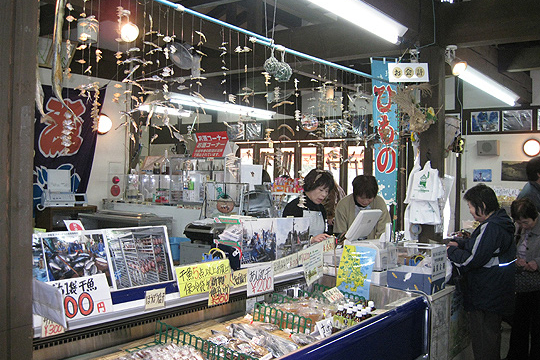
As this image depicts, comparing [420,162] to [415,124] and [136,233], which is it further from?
[136,233]

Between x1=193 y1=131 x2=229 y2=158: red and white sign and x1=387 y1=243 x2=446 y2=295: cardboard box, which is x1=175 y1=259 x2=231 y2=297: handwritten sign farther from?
x1=193 y1=131 x2=229 y2=158: red and white sign

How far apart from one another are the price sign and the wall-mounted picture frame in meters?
8.94

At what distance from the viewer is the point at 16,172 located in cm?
139

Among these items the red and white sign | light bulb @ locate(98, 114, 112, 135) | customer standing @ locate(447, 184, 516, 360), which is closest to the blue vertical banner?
customer standing @ locate(447, 184, 516, 360)

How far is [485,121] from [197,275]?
10.0 metres

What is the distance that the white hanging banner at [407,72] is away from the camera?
5.11m

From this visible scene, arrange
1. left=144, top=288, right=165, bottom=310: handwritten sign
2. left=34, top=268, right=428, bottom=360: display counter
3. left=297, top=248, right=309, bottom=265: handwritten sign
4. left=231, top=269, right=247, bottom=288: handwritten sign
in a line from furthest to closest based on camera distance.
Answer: left=297, top=248, right=309, bottom=265: handwritten sign → left=231, top=269, right=247, bottom=288: handwritten sign → left=144, top=288, right=165, bottom=310: handwritten sign → left=34, top=268, right=428, bottom=360: display counter

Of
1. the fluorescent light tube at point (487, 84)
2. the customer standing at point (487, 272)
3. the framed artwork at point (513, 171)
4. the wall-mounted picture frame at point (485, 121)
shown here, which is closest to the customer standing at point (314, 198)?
the customer standing at point (487, 272)

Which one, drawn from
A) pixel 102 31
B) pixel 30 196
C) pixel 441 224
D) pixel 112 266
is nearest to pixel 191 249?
pixel 112 266

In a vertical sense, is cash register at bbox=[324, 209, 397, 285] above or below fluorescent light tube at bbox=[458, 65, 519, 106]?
below

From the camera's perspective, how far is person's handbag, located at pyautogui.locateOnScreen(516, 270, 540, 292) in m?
4.39

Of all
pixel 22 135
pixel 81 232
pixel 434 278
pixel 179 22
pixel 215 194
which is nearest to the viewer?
pixel 22 135

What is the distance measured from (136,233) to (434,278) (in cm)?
204

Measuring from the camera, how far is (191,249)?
4.68m
